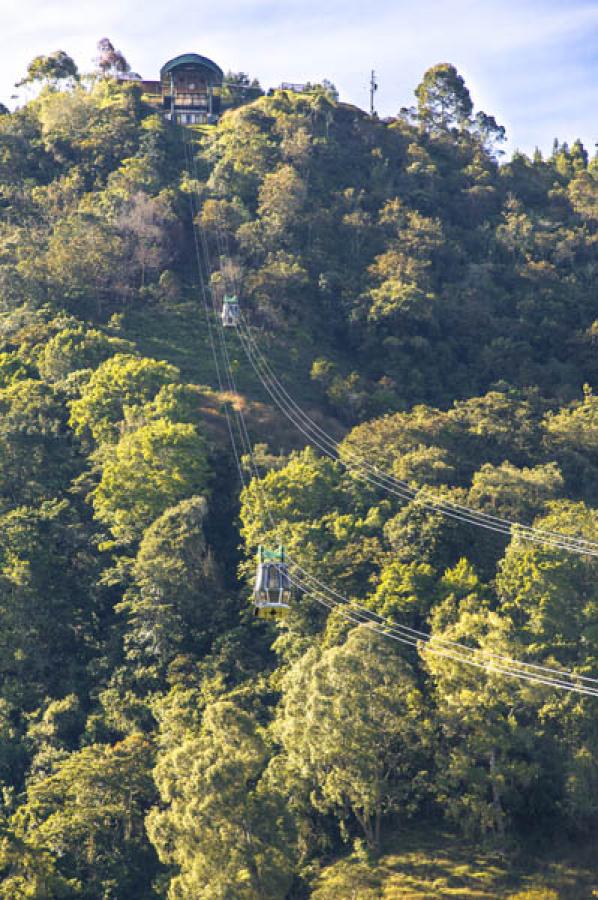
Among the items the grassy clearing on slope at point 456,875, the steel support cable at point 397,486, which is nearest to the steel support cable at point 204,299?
the steel support cable at point 397,486

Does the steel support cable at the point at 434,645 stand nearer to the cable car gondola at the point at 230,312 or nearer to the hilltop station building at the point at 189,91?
the cable car gondola at the point at 230,312

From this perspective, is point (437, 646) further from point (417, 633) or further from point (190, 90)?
point (190, 90)

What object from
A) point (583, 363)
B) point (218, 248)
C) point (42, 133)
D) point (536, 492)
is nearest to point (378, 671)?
point (536, 492)

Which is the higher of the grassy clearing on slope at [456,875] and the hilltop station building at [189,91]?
the hilltop station building at [189,91]

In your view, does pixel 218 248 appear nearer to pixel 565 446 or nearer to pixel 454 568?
pixel 565 446

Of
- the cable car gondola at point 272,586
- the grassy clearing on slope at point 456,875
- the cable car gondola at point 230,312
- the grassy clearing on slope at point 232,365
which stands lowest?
the grassy clearing on slope at point 456,875
